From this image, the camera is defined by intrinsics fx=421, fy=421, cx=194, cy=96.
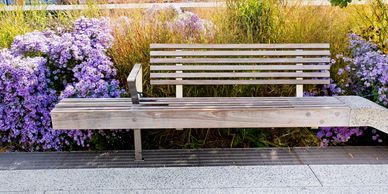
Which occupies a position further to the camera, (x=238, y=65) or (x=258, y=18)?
(x=258, y=18)

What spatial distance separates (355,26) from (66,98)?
10.4ft

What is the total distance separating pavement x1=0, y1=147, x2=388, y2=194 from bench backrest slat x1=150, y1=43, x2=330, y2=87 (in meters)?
0.72

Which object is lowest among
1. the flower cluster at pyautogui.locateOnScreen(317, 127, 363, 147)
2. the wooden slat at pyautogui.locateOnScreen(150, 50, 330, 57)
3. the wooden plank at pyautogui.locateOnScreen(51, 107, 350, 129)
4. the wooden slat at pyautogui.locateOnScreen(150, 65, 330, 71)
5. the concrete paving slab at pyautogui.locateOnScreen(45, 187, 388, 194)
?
the concrete paving slab at pyautogui.locateOnScreen(45, 187, 388, 194)

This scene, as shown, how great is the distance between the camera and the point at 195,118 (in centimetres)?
289

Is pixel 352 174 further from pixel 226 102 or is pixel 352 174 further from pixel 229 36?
pixel 229 36

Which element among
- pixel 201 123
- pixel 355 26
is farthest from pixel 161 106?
pixel 355 26

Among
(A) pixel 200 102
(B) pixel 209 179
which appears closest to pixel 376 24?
(A) pixel 200 102

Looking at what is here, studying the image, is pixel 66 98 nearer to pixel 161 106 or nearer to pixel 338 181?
pixel 161 106

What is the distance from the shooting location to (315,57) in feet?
11.8

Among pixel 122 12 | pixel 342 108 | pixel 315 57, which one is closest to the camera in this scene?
pixel 342 108

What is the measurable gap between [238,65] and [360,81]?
3.69 feet

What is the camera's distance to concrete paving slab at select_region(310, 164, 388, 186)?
2.85 metres

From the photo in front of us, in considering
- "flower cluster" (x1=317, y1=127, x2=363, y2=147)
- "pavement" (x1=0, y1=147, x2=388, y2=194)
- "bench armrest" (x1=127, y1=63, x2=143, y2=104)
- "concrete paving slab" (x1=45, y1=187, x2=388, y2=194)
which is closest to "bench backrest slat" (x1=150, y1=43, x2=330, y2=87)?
"bench armrest" (x1=127, y1=63, x2=143, y2=104)

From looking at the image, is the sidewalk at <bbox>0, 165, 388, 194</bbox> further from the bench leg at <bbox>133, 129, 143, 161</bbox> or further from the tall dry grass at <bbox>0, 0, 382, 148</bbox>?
the tall dry grass at <bbox>0, 0, 382, 148</bbox>
